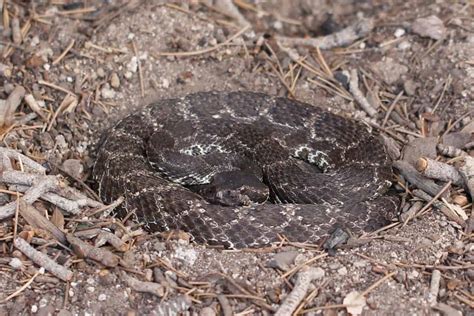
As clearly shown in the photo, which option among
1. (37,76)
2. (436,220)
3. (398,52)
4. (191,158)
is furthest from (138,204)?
(398,52)

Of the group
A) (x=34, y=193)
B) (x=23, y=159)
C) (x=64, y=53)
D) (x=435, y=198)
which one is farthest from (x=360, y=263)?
(x=64, y=53)

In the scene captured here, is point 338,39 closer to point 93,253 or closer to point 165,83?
point 165,83

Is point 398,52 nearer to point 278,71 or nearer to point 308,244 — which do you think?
point 278,71

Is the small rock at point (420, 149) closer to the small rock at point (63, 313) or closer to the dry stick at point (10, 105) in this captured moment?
the small rock at point (63, 313)

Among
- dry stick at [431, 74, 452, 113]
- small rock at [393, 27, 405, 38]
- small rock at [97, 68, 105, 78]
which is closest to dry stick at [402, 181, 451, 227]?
dry stick at [431, 74, 452, 113]

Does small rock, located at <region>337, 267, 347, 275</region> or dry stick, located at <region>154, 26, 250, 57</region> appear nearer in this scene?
Result: small rock, located at <region>337, 267, 347, 275</region>

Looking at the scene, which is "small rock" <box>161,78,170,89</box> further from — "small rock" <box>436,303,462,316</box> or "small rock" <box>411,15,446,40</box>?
"small rock" <box>436,303,462,316</box>
